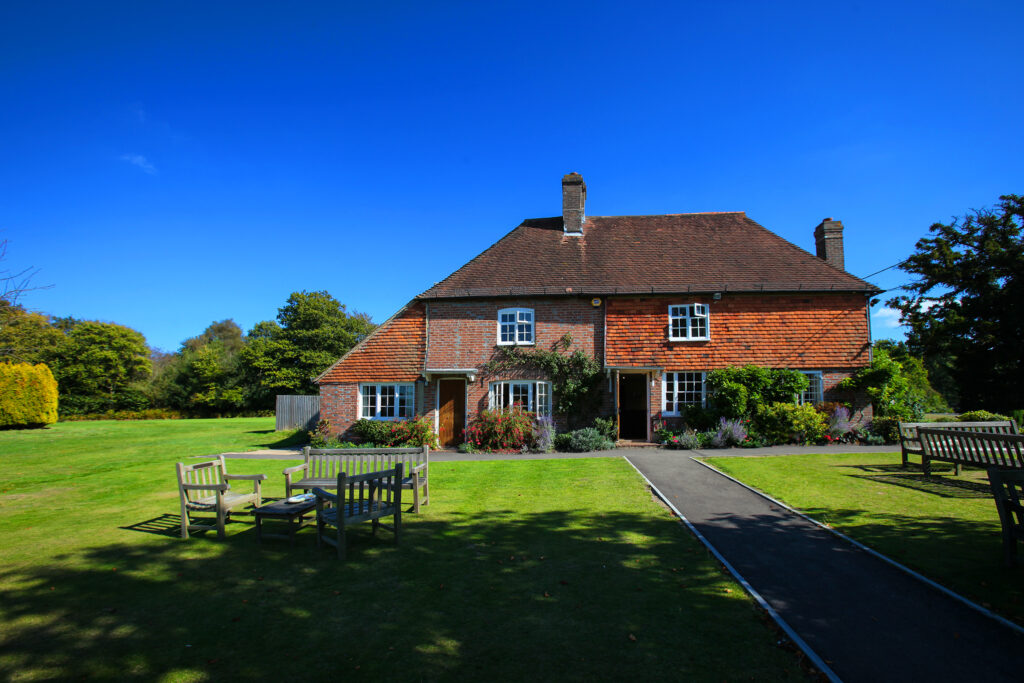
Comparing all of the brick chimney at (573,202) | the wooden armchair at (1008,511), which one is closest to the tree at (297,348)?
the brick chimney at (573,202)

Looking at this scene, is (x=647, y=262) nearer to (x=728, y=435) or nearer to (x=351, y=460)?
(x=728, y=435)

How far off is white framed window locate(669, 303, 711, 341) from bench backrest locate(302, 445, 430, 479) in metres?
12.7

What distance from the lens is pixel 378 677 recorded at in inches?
144

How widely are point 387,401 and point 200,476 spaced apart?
11.6 metres

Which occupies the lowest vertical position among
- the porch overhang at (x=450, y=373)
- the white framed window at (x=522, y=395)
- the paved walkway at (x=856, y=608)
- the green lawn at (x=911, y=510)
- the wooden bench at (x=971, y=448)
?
the paved walkway at (x=856, y=608)

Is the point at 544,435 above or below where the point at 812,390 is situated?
below

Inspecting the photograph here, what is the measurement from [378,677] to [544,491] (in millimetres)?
6325

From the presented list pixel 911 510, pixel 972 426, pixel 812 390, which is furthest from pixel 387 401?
pixel 972 426

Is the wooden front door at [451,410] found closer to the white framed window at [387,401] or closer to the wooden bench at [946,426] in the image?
the white framed window at [387,401]

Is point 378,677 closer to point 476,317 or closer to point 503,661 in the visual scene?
point 503,661

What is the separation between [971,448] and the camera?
359 inches

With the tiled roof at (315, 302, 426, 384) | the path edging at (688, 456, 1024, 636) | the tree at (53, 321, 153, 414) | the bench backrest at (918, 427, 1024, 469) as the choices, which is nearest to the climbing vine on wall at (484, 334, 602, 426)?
the tiled roof at (315, 302, 426, 384)

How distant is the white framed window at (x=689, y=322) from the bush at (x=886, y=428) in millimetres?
5947

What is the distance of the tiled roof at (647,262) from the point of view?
18.8 m
